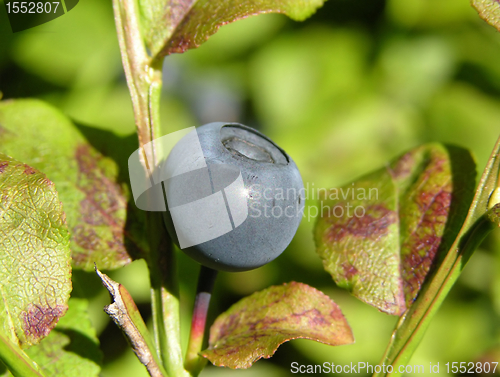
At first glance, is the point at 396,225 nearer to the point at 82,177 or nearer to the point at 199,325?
the point at 199,325

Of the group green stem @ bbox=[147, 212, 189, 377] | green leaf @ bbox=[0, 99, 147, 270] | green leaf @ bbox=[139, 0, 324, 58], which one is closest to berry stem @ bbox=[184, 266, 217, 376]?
green stem @ bbox=[147, 212, 189, 377]

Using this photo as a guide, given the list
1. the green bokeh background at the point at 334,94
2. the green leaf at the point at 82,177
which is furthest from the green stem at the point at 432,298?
the green bokeh background at the point at 334,94

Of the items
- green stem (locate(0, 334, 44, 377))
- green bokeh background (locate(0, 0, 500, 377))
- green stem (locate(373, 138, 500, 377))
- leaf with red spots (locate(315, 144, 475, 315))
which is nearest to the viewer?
green stem (locate(0, 334, 44, 377))

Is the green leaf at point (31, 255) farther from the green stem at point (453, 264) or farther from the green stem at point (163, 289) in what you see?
the green stem at point (453, 264)

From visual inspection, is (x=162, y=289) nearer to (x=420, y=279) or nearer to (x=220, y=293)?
(x=420, y=279)

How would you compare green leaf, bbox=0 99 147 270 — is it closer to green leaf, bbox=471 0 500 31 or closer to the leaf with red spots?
the leaf with red spots

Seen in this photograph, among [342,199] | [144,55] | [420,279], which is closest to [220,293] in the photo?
[342,199]

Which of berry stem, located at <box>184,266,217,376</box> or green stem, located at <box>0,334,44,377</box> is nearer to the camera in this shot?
green stem, located at <box>0,334,44,377</box>
